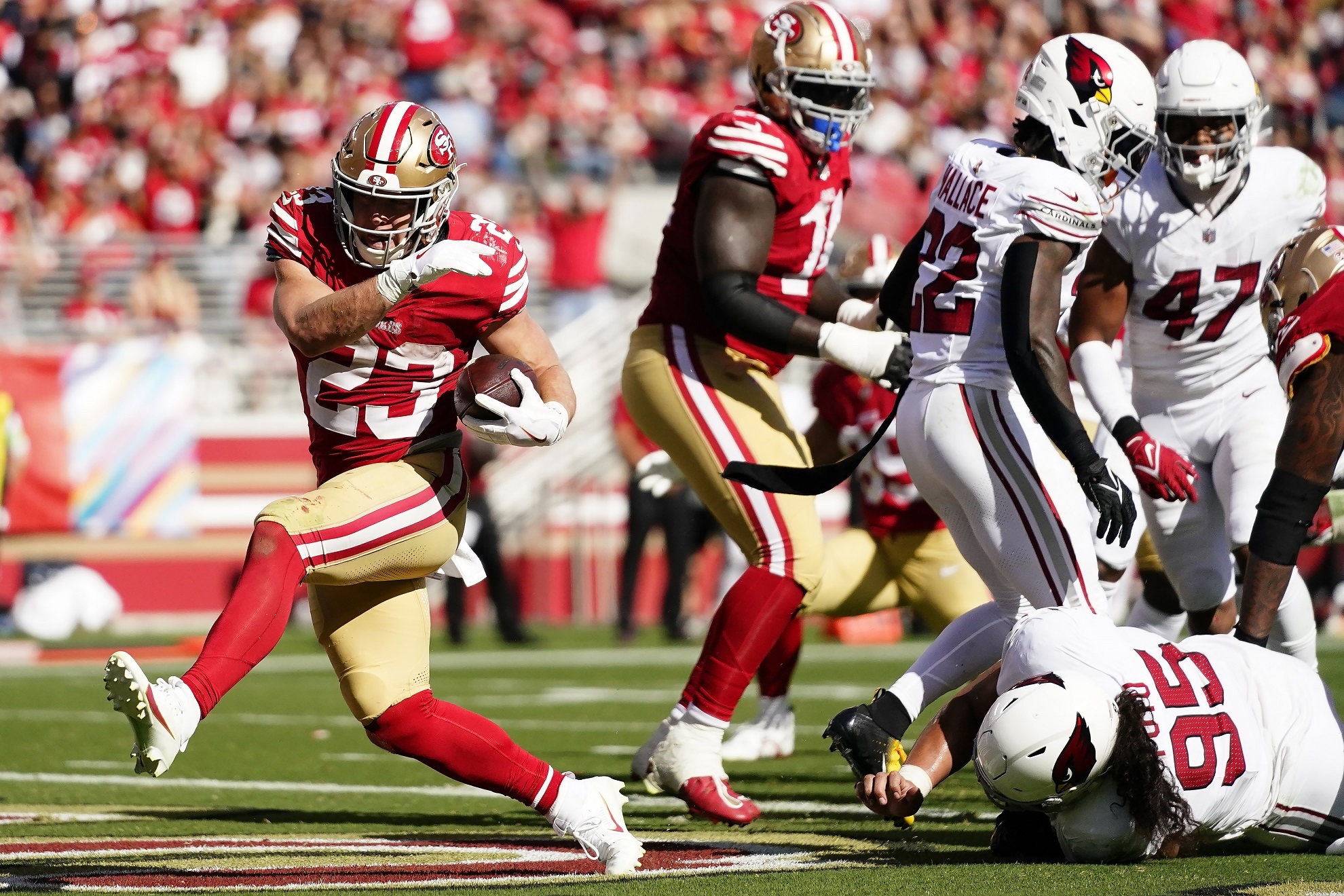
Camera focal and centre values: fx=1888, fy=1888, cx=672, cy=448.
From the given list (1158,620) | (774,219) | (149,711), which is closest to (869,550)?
(1158,620)

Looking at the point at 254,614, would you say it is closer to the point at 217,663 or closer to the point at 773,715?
the point at 217,663

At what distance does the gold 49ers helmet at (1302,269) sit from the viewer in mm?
5109

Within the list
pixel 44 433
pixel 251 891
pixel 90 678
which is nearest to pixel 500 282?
pixel 251 891

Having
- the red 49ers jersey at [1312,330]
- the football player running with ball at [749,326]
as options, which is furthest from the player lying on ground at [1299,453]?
the football player running with ball at [749,326]

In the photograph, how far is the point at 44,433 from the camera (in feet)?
40.5

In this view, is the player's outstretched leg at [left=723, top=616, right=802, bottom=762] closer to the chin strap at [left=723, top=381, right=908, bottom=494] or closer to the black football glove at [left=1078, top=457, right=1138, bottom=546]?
the chin strap at [left=723, top=381, right=908, bottom=494]

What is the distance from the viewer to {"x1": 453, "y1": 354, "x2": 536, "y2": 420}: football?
160 inches

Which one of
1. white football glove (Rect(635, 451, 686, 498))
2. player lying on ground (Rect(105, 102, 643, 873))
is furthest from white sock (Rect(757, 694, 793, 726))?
player lying on ground (Rect(105, 102, 643, 873))

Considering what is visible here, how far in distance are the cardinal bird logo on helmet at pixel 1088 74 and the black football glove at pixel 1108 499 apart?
92 centimetres

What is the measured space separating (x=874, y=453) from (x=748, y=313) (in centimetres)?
201

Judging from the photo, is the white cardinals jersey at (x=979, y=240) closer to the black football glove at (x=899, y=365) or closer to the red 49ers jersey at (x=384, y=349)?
the black football glove at (x=899, y=365)

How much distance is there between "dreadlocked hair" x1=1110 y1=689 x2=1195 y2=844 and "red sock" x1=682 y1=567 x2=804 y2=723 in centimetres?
138

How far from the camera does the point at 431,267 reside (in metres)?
3.85

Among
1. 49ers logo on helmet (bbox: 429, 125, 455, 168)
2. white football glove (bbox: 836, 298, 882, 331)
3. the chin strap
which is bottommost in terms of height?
the chin strap
